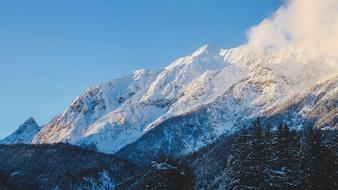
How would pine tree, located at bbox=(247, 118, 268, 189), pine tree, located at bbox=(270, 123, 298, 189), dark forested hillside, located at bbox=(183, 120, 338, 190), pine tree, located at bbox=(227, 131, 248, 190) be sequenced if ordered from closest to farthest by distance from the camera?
pine tree, located at bbox=(247, 118, 268, 189)
dark forested hillside, located at bbox=(183, 120, 338, 190)
pine tree, located at bbox=(227, 131, 248, 190)
pine tree, located at bbox=(270, 123, 298, 189)

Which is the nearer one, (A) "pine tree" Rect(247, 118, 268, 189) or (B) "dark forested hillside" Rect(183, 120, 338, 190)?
(A) "pine tree" Rect(247, 118, 268, 189)

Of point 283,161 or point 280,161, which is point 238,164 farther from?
point 283,161

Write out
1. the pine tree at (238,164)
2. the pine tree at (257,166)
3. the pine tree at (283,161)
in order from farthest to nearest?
the pine tree at (283,161) < the pine tree at (238,164) < the pine tree at (257,166)

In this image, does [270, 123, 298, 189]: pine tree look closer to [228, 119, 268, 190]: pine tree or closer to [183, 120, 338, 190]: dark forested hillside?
[183, 120, 338, 190]: dark forested hillside

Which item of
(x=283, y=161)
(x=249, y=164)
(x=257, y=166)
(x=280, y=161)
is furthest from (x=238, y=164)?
(x=283, y=161)

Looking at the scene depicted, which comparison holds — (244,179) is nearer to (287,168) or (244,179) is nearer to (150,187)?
(287,168)

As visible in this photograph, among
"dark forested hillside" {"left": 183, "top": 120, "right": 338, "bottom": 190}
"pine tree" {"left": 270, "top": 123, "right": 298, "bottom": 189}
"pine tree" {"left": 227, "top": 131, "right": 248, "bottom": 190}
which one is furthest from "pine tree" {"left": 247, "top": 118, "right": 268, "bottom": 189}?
"pine tree" {"left": 270, "top": 123, "right": 298, "bottom": 189}

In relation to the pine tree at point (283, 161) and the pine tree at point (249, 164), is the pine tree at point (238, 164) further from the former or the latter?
the pine tree at point (283, 161)

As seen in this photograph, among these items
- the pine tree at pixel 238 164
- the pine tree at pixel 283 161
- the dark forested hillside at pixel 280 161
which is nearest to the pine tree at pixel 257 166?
the dark forested hillside at pixel 280 161

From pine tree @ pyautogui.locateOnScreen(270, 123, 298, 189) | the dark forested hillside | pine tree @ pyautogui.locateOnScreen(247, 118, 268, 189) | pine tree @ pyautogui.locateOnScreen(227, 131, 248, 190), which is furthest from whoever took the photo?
pine tree @ pyautogui.locateOnScreen(270, 123, 298, 189)

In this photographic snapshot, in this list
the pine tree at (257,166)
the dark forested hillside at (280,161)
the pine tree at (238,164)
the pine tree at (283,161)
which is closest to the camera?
the pine tree at (257,166)

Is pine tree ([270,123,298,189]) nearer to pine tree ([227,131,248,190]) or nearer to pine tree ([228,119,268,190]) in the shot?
pine tree ([228,119,268,190])

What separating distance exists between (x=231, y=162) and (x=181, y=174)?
626 cm

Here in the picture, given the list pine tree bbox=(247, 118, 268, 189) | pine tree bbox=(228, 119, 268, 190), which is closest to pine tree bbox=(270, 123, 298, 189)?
pine tree bbox=(247, 118, 268, 189)
